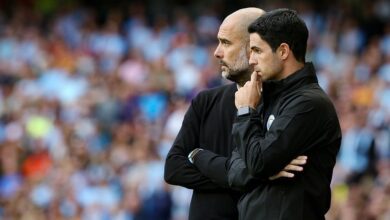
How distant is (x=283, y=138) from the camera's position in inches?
180

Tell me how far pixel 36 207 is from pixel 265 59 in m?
8.64

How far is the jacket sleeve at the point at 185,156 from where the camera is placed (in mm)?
5246

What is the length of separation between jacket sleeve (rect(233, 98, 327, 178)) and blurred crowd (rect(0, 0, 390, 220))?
4.89 m

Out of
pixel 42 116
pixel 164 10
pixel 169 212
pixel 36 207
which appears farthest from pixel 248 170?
pixel 164 10

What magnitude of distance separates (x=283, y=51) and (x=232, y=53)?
1.72ft

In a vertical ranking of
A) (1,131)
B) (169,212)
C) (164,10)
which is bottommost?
(169,212)

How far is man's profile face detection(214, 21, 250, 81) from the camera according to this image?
17.0 feet

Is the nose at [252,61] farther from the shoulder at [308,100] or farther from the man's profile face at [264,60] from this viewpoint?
the shoulder at [308,100]

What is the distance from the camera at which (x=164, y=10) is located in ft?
59.3

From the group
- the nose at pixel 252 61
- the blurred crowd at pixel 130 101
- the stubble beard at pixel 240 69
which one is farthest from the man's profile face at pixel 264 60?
the blurred crowd at pixel 130 101

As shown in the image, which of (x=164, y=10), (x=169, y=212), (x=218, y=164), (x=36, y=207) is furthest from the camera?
(x=164, y=10)

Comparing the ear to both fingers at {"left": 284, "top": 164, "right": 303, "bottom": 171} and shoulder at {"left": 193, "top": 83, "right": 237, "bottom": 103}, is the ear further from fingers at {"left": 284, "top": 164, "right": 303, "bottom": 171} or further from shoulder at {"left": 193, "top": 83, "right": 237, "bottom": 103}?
shoulder at {"left": 193, "top": 83, "right": 237, "bottom": 103}

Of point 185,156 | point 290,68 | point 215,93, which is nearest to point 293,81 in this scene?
point 290,68

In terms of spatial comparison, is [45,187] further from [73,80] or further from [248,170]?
[248,170]
